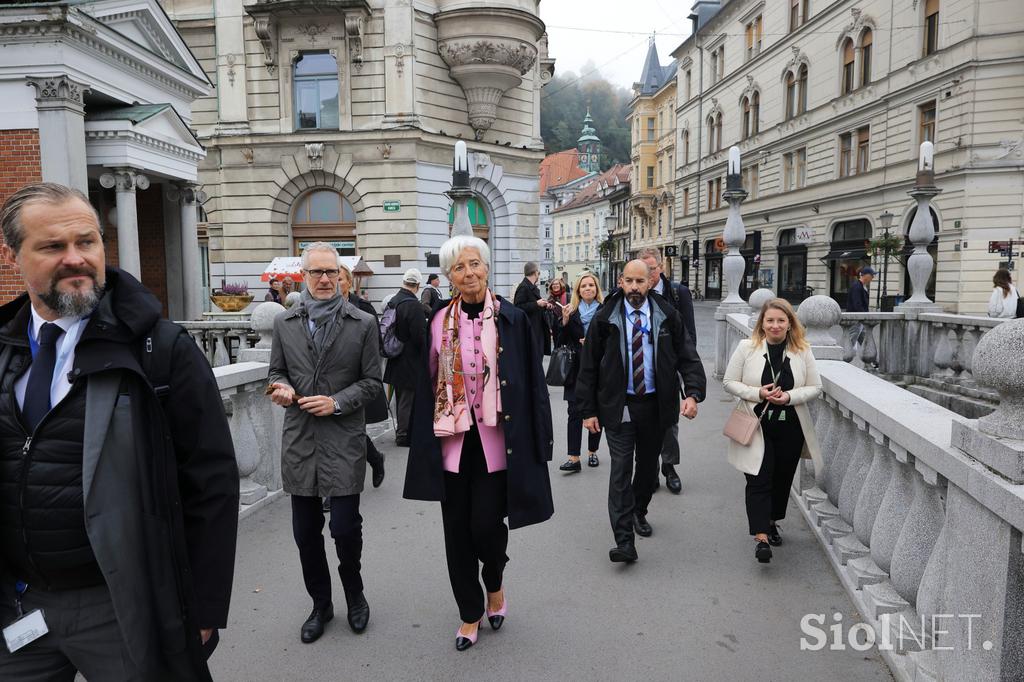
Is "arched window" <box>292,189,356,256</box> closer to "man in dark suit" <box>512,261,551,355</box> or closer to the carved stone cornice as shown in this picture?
the carved stone cornice

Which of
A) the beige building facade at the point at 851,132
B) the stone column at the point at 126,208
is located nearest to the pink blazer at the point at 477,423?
the stone column at the point at 126,208

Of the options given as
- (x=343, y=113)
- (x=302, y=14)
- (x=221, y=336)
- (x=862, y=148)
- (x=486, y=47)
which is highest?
(x=302, y=14)

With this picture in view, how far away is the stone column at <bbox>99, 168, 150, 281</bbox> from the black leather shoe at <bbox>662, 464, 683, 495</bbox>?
1232cm

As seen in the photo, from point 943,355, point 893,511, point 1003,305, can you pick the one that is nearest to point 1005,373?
point 893,511

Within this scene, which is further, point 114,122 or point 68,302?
point 114,122

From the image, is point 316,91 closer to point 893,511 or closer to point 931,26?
point 893,511

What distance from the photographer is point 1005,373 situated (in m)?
2.20

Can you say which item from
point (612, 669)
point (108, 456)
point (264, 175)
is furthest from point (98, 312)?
point (264, 175)

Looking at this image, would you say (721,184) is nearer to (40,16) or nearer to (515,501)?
(40,16)

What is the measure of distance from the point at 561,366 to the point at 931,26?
1090 inches

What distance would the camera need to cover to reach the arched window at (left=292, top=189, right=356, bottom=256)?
21.5 m

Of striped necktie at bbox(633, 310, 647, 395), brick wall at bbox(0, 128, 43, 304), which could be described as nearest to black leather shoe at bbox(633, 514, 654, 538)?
striped necktie at bbox(633, 310, 647, 395)

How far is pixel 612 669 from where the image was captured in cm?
325

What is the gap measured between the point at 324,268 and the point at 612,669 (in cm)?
252
